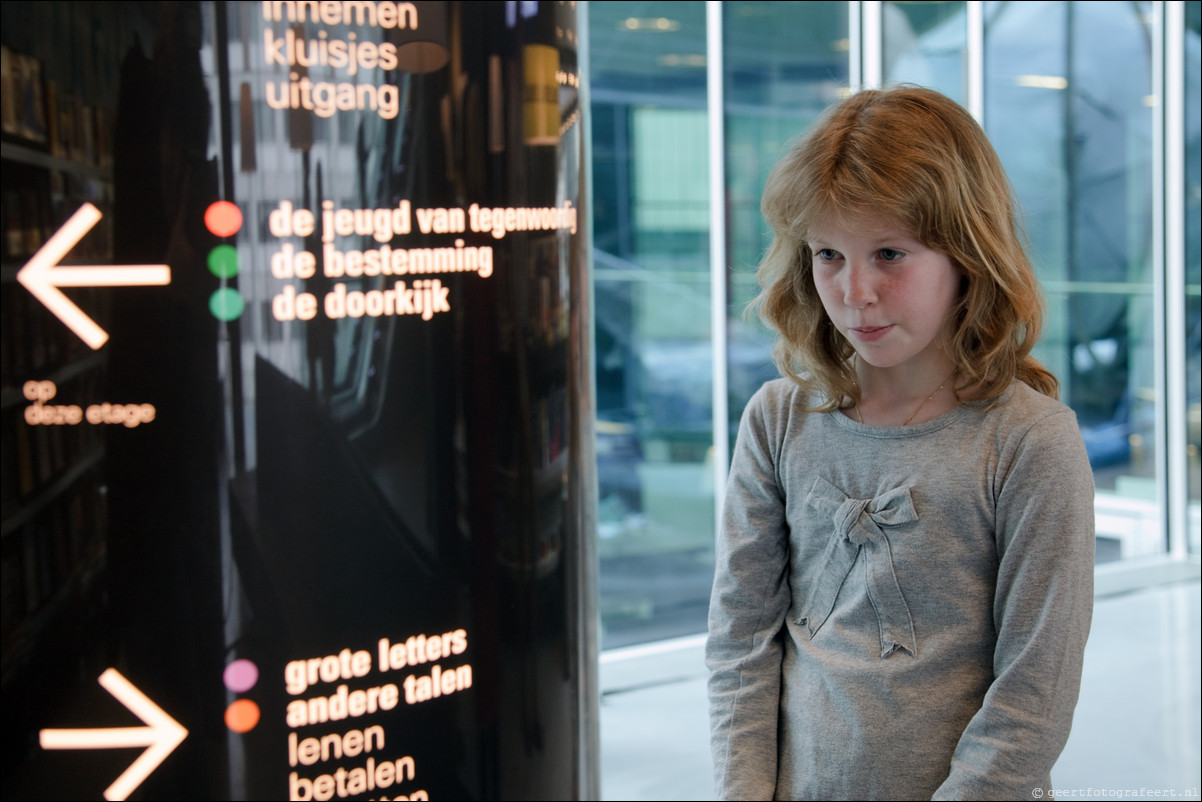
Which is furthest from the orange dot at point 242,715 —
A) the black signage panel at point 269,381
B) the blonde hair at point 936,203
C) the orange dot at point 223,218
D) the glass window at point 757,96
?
the glass window at point 757,96

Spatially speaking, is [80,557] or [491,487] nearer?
[80,557]

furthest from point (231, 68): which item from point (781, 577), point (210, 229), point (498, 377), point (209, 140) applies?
point (781, 577)

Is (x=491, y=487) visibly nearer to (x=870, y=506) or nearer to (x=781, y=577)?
(x=781, y=577)

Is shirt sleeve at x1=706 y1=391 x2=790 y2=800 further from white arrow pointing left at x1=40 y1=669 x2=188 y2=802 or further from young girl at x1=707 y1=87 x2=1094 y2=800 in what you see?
white arrow pointing left at x1=40 y1=669 x2=188 y2=802

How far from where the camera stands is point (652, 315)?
498 centimetres

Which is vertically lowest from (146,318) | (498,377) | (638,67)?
(498,377)

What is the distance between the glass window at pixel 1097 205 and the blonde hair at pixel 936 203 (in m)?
4.30

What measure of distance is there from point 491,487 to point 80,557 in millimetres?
590

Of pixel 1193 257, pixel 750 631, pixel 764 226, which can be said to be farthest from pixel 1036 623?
pixel 1193 257

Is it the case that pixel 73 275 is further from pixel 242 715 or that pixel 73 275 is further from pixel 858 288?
pixel 858 288

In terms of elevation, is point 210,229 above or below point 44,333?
above

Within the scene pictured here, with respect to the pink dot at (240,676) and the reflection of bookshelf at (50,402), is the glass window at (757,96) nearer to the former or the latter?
the pink dot at (240,676)

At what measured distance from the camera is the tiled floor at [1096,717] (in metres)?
2.84

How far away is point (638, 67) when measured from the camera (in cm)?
466
